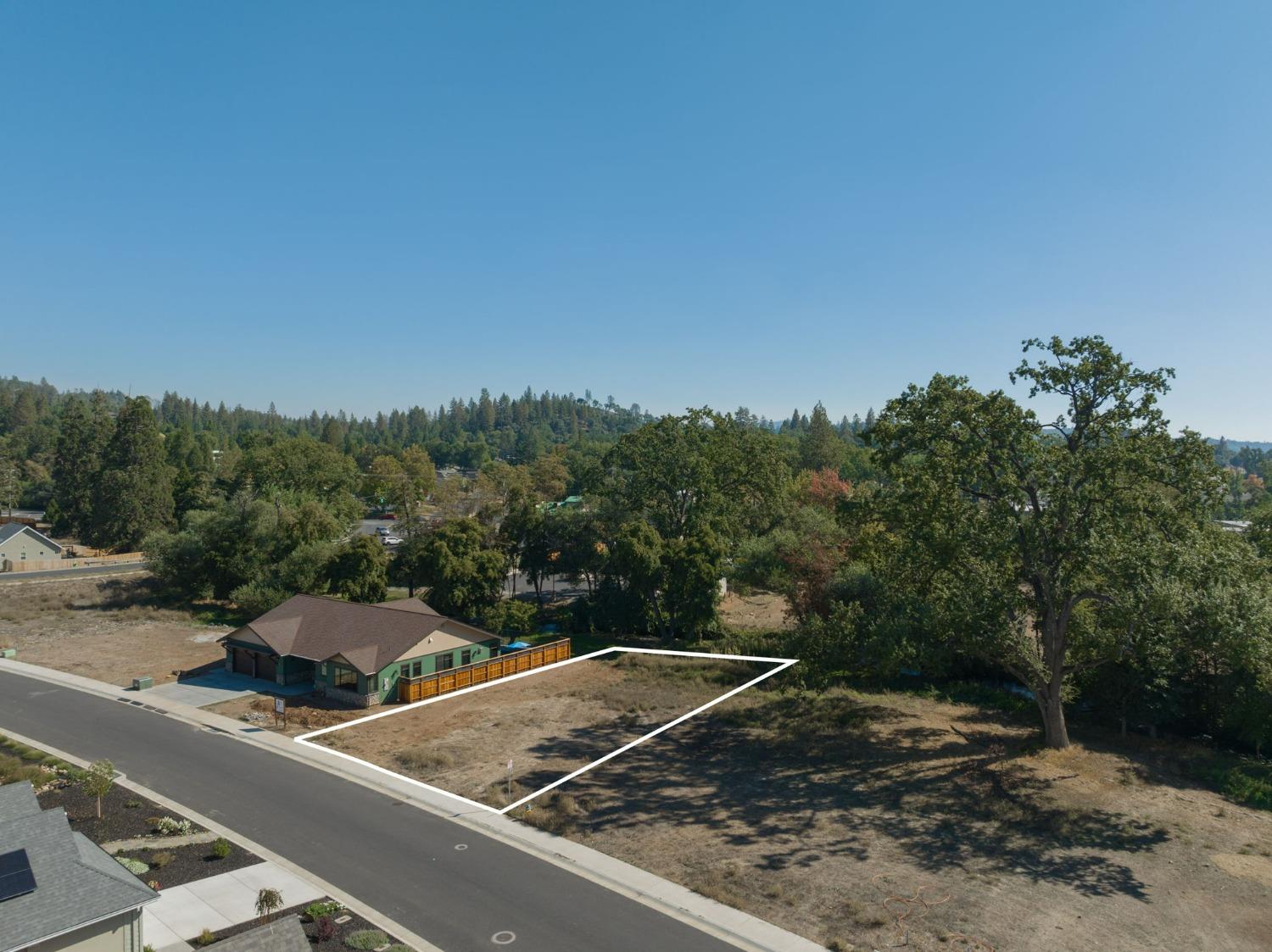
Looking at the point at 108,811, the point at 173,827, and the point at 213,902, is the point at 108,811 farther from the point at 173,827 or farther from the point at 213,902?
the point at 213,902

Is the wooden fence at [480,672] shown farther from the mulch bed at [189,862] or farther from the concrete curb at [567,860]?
the mulch bed at [189,862]

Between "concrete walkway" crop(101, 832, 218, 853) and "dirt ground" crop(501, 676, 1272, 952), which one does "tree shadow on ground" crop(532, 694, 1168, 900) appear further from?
"concrete walkway" crop(101, 832, 218, 853)

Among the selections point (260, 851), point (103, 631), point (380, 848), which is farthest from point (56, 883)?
point (103, 631)

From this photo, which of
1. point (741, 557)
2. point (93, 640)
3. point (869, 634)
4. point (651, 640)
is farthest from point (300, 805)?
point (741, 557)

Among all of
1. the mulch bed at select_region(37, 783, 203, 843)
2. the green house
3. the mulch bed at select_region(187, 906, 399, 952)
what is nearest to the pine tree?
the green house

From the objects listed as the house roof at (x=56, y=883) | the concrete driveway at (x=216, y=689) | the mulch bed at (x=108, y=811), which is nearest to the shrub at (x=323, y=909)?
the house roof at (x=56, y=883)
